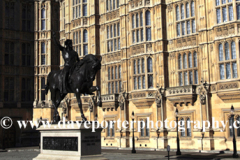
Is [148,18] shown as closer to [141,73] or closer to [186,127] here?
[141,73]

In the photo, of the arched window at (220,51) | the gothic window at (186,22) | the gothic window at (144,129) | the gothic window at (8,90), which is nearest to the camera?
the arched window at (220,51)

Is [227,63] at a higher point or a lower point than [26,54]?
lower

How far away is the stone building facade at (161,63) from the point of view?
31.7 meters

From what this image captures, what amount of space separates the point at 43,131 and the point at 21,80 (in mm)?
33062

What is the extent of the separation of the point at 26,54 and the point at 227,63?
30.1m

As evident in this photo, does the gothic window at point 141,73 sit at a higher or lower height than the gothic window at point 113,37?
lower

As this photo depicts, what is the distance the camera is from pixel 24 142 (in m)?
49.0

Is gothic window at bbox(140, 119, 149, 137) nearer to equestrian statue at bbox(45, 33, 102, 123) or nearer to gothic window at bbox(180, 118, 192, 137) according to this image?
gothic window at bbox(180, 118, 192, 137)

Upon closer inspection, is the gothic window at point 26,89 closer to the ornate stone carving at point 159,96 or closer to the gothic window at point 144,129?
the gothic window at point 144,129

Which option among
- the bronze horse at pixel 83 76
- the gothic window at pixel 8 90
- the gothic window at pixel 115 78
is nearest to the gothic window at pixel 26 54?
the gothic window at pixel 8 90

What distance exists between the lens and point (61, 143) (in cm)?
1752

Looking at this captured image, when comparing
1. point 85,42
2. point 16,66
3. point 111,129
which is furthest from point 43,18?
point 111,129

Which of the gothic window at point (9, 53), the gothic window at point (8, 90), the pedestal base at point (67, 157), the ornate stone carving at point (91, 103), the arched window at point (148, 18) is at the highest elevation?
the arched window at point (148, 18)

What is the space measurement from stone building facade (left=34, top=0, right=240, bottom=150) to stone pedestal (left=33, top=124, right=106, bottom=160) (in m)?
17.5
